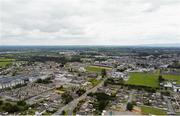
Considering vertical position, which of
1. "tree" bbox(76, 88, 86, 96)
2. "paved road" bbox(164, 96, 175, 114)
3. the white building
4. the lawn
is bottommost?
"paved road" bbox(164, 96, 175, 114)

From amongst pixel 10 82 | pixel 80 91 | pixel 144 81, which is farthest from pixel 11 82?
pixel 144 81

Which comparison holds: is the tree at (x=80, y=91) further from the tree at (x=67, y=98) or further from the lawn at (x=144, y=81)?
the lawn at (x=144, y=81)

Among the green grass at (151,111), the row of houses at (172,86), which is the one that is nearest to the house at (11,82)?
the green grass at (151,111)

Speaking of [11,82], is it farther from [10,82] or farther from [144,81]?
[144,81]

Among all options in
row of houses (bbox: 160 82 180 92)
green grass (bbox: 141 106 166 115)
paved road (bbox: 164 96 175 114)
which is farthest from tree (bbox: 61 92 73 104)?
row of houses (bbox: 160 82 180 92)

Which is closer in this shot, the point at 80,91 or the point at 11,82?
the point at 80,91

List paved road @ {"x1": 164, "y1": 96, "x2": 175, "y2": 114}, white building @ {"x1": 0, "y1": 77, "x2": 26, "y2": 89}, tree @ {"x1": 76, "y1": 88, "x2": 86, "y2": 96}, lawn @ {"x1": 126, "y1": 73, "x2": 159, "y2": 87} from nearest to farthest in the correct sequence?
paved road @ {"x1": 164, "y1": 96, "x2": 175, "y2": 114} → tree @ {"x1": 76, "y1": 88, "x2": 86, "y2": 96} → white building @ {"x1": 0, "y1": 77, "x2": 26, "y2": 89} → lawn @ {"x1": 126, "y1": 73, "x2": 159, "y2": 87}

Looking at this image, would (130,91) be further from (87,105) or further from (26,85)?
(26,85)

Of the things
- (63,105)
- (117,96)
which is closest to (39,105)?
(63,105)

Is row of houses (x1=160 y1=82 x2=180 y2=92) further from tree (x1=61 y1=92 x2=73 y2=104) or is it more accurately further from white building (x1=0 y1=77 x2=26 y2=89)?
white building (x1=0 y1=77 x2=26 y2=89)

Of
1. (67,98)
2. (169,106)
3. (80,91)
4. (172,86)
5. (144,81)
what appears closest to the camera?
(169,106)

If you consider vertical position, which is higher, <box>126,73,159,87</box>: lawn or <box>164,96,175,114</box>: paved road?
<box>126,73,159,87</box>: lawn
